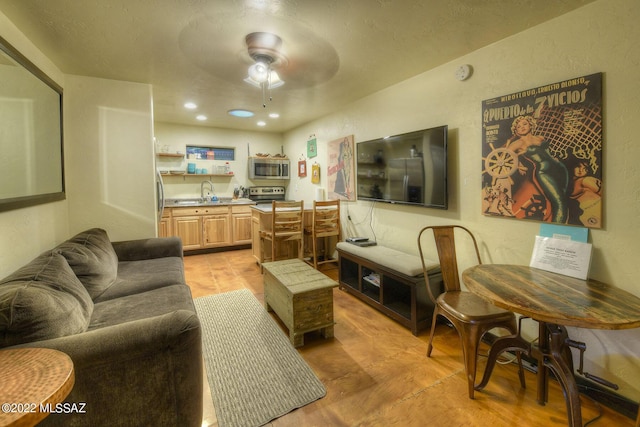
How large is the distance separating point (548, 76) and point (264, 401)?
9.14 feet

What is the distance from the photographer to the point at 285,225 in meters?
3.92

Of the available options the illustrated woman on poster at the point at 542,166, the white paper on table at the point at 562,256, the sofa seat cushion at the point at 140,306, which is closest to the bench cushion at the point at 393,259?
the white paper on table at the point at 562,256

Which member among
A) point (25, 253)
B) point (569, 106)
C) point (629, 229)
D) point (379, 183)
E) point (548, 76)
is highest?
point (548, 76)

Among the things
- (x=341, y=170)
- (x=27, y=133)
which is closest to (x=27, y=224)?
(x=27, y=133)

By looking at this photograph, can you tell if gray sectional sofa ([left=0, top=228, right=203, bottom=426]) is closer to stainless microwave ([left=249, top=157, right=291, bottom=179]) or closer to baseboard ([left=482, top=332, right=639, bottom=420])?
baseboard ([left=482, top=332, right=639, bottom=420])

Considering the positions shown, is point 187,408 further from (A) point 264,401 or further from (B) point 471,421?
(B) point 471,421

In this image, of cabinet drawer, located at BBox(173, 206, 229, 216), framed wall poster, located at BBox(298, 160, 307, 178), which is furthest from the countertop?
framed wall poster, located at BBox(298, 160, 307, 178)

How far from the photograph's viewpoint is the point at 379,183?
3.31m

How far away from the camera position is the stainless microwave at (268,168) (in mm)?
5758

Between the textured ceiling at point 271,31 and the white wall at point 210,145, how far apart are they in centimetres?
233

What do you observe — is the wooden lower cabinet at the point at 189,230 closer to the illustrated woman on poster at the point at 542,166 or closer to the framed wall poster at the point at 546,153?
the framed wall poster at the point at 546,153

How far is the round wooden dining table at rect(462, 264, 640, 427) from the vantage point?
1268mm

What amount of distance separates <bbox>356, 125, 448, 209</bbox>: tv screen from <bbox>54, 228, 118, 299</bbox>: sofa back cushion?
267 cm

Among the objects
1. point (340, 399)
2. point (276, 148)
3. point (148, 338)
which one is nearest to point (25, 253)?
point (148, 338)
